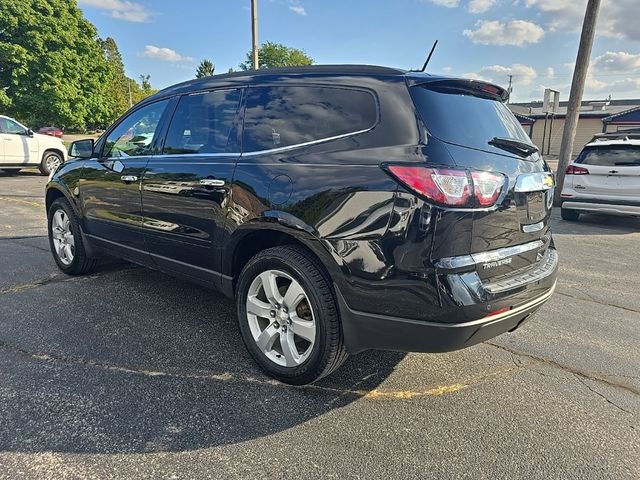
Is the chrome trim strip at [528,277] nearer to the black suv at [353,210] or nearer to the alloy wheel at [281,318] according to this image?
the black suv at [353,210]

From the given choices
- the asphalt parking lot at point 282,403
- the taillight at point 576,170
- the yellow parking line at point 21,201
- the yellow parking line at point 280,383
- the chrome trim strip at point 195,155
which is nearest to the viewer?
the asphalt parking lot at point 282,403

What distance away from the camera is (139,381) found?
2.74 m

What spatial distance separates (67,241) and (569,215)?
28.8ft

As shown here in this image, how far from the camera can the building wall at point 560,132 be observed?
36.7m

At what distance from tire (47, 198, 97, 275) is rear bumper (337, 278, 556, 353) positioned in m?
3.28

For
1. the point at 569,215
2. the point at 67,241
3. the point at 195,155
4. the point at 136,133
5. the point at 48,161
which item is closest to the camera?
the point at 195,155

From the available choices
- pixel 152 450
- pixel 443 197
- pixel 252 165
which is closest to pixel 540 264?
pixel 443 197

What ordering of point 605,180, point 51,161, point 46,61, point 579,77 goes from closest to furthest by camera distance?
point 605,180
point 579,77
point 51,161
point 46,61

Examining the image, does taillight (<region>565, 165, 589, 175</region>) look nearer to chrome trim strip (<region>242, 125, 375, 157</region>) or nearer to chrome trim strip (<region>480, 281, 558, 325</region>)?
chrome trim strip (<region>480, 281, 558, 325</region>)

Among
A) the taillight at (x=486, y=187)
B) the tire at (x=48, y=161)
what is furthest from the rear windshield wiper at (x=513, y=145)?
the tire at (x=48, y=161)

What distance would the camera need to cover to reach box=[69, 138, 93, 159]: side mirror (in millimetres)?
4363

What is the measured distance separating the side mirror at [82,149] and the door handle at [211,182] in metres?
1.94

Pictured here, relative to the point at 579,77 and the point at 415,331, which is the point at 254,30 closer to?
the point at 579,77

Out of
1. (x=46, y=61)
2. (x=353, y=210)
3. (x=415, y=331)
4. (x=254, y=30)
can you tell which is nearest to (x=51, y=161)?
(x=254, y=30)
